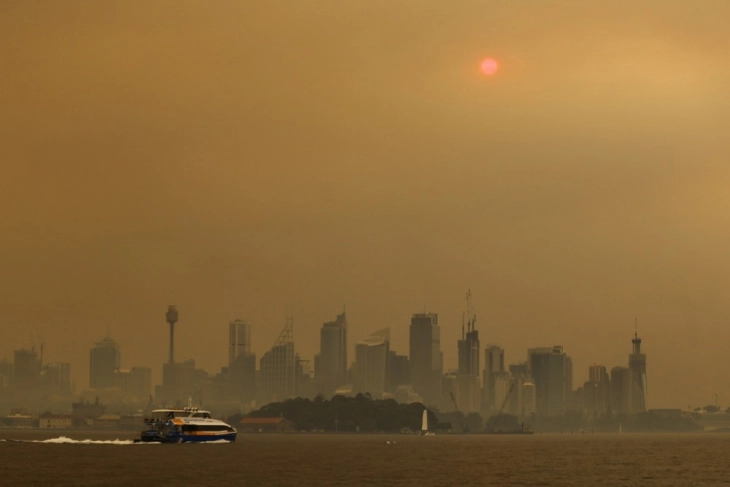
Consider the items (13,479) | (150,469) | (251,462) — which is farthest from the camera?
(251,462)

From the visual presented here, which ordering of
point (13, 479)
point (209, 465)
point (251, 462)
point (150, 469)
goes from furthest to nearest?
point (251, 462) < point (209, 465) < point (150, 469) < point (13, 479)

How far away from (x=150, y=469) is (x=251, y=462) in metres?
28.1

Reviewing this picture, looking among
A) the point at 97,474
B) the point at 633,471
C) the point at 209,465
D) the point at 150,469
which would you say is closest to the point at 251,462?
the point at 209,465

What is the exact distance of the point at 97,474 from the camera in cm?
15738

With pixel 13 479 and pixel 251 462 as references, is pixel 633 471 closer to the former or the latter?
pixel 251 462

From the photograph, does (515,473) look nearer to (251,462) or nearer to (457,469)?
(457,469)

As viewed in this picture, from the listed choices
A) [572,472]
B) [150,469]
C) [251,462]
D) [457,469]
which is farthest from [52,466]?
[572,472]

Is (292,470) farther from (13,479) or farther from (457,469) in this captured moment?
(13,479)

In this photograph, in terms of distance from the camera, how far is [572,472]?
598 ft

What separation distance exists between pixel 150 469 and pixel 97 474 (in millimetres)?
11608

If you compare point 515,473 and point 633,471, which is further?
point 633,471

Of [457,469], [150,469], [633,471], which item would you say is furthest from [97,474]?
[633,471]

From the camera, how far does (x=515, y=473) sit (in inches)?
6944

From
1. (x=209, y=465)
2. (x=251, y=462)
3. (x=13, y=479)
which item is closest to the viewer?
(x=13, y=479)
